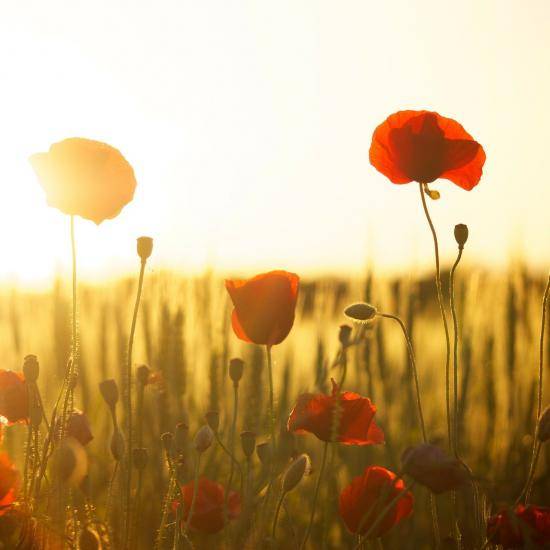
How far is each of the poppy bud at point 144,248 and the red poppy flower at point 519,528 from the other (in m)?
0.51

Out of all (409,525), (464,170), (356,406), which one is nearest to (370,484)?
(356,406)

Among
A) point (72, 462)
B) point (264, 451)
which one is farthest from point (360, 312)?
point (72, 462)

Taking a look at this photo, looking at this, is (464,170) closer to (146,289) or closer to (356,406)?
(356,406)

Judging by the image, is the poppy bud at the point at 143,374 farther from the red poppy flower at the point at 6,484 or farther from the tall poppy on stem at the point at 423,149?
the tall poppy on stem at the point at 423,149

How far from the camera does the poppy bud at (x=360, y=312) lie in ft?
3.75

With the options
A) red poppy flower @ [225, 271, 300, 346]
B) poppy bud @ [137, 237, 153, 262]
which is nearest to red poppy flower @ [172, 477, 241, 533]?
red poppy flower @ [225, 271, 300, 346]

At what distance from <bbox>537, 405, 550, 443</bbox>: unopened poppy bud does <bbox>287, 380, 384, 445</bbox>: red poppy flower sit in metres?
0.20

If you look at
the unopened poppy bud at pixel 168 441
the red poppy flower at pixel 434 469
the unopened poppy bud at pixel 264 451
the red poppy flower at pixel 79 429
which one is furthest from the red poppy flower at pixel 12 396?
the red poppy flower at pixel 434 469

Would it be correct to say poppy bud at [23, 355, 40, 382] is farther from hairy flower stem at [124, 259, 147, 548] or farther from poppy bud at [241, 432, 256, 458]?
poppy bud at [241, 432, 256, 458]

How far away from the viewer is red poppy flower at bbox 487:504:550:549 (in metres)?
0.89

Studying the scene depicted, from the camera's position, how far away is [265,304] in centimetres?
117

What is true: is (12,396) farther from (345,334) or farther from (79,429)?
(345,334)

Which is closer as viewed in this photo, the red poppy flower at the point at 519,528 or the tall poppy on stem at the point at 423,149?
the red poppy flower at the point at 519,528

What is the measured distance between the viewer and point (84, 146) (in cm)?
123
